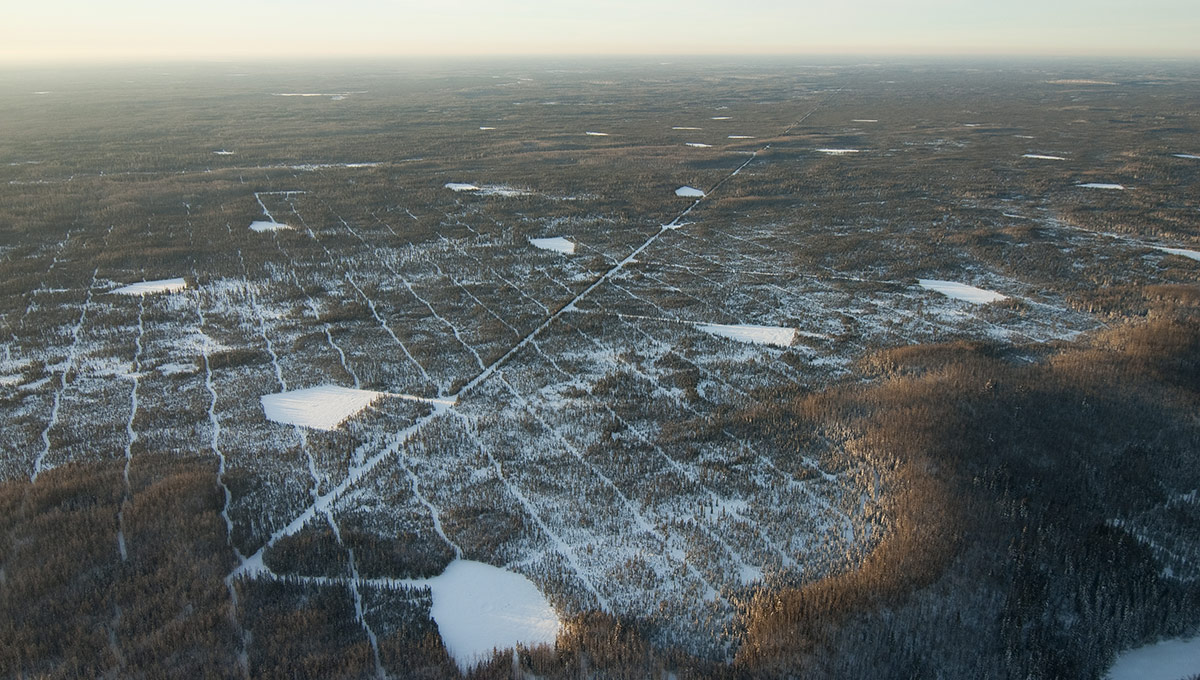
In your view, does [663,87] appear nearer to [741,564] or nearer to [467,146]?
[467,146]

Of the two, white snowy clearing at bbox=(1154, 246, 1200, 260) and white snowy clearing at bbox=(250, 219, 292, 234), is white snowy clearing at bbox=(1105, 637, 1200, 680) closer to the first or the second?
white snowy clearing at bbox=(1154, 246, 1200, 260)

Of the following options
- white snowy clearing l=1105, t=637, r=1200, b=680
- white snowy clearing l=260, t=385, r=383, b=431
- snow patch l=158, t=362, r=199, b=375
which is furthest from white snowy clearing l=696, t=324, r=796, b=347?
snow patch l=158, t=362, r=199, b=375

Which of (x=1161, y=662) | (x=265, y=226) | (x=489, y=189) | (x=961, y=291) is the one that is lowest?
(x=1161, y=662)

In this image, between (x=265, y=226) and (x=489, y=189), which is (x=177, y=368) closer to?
(x=265, y=226)

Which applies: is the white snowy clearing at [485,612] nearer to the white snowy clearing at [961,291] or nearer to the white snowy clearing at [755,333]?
the white snowy clearing at [755,333]

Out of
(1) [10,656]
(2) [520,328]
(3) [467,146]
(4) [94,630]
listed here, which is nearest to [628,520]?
(4) [94,630]

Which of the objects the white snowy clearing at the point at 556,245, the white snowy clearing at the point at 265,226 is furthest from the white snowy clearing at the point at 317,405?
the white snowy clearing at the point at 265,226

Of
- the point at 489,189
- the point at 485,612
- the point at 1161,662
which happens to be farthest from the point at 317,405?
the point at 489,189
